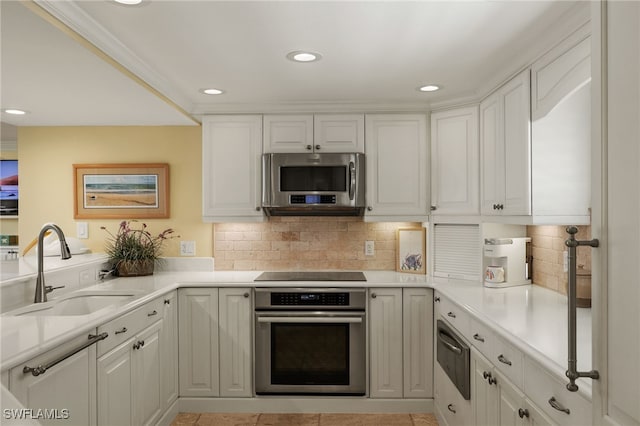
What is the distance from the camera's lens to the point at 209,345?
3277 millimetres

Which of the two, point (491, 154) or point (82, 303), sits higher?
point (491, 154)

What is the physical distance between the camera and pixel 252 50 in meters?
2.38

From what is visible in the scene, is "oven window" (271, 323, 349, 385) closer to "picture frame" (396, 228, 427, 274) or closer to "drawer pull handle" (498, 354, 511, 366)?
"picture frame" (396, 228, 427, 274)

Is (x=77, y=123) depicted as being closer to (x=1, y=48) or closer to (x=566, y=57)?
(x=1, y=48)

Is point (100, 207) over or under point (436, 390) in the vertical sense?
over

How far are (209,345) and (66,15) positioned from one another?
231 cm

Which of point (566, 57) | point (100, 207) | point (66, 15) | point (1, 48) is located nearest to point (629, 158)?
point (566, 57)

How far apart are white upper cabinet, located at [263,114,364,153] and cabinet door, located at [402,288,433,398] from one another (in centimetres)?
123

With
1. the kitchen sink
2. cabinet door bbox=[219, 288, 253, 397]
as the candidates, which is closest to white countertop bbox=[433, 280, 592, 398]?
cabinet door bbox=[219, 288, 253, 397]

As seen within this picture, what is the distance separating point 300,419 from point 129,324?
1.45 meters

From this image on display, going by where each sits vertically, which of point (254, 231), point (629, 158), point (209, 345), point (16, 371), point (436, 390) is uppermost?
point (629, 158)

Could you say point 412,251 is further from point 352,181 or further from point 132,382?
point 132,382

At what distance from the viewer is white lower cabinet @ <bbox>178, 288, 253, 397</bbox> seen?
128 inches

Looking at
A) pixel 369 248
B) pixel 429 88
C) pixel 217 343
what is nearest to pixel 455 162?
pixel 429 88
